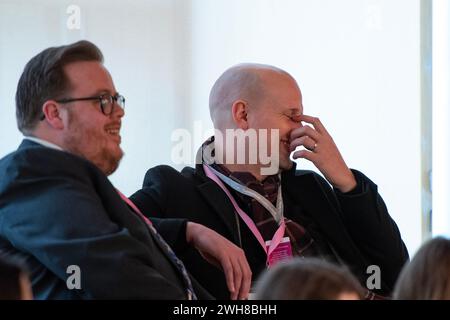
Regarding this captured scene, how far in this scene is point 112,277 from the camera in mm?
1508

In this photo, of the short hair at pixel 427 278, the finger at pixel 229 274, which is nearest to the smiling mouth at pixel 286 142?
the finger at pixel 229 274

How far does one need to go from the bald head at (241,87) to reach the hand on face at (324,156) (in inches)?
7.0

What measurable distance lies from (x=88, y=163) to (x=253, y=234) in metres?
0.63

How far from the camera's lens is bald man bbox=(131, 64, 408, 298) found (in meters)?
2.17

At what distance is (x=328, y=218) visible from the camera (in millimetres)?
2234

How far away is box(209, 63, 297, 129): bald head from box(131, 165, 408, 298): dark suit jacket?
214 millimetres

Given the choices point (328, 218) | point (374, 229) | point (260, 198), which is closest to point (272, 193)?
point (260, 198)

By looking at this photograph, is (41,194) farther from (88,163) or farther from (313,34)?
(313,34)

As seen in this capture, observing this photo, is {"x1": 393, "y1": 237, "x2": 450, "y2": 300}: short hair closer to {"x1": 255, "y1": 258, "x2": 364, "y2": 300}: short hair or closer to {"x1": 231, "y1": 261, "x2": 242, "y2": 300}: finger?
{"x1": 255, "y1": 258, "x2": 364, "y2": 300}: short hair

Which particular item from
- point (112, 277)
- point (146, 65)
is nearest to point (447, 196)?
point (146, 65)

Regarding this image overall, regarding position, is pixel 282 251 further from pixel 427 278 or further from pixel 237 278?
pixel 427 278

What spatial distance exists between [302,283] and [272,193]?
1230mm

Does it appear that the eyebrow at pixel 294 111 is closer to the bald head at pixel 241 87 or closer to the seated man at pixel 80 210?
the bald head at pixel 241 87

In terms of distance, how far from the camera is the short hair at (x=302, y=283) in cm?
104
